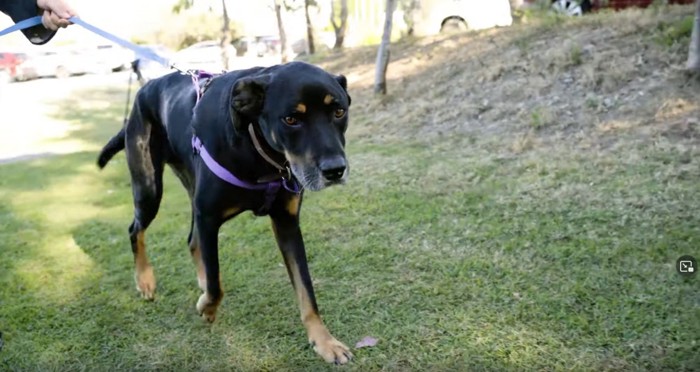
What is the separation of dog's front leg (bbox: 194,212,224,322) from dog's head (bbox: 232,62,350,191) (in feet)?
1.87

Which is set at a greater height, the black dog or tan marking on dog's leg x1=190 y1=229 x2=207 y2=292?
the black dog

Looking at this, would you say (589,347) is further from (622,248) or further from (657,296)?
(622,248)

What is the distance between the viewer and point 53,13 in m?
3.00

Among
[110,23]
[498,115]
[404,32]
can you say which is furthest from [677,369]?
[110,23]

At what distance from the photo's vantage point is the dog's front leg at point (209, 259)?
10.00 ft

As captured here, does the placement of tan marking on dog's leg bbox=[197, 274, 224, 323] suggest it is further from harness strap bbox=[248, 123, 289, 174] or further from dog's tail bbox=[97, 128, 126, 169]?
dog's tail bbox=[97, 128, 126, 169]

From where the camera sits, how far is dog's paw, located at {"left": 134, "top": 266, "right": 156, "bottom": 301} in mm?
3818

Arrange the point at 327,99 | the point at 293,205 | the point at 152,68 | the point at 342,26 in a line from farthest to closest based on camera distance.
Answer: the point at 342,26, the point at 152,68, the point at 293,205, the point at 327,99

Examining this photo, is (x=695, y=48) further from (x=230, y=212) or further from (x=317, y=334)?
(x=230, y=212)

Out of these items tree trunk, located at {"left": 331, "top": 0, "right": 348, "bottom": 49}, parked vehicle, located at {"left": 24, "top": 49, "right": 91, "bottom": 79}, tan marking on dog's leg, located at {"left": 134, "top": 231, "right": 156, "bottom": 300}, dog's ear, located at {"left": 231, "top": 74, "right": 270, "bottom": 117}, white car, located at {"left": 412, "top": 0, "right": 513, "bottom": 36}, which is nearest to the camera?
dog's ear, located at {"left": 231, "top": 74, "right": 270, "bottom": 117}

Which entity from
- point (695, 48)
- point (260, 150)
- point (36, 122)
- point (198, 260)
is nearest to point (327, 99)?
point (260, 150)

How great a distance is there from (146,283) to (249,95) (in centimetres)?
172

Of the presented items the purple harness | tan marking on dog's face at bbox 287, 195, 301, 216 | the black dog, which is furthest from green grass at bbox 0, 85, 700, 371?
the purple harness

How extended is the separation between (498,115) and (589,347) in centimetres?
467
